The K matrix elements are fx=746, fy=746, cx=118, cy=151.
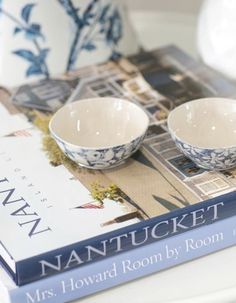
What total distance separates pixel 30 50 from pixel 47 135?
4.2 inches

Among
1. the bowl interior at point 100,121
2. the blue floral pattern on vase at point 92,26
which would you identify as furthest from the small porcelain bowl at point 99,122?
the blue floral pattern on vase at point 92,26

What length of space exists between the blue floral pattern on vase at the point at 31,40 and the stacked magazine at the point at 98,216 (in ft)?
0.23

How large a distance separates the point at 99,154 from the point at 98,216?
50 mm

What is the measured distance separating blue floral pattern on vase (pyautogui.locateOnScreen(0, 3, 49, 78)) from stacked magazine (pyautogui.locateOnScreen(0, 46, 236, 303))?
0.07m

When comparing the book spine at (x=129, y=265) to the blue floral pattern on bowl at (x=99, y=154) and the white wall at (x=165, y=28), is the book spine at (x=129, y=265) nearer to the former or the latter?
the blue floral pattern on bowl at (x=99, y=154)

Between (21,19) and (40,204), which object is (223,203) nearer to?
(40,204)

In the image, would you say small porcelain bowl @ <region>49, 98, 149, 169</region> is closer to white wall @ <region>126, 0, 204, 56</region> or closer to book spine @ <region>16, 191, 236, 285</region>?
book spine @ <region>16, 191, 236, 285</region>

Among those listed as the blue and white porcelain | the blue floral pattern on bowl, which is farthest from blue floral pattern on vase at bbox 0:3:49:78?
the blue floral pattern on bowl

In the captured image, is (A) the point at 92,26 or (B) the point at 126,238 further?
(A) the point at 92,26

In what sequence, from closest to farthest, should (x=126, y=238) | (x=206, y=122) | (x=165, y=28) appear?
(x=126, y=238) → (x=206, y=122) → (x=165, y=28)

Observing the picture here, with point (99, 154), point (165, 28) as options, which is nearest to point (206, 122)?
point (99, 154)

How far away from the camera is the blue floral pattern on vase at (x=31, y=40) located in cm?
66

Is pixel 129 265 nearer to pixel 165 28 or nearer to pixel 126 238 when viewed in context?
pixel 126 238

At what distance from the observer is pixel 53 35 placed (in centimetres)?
67
